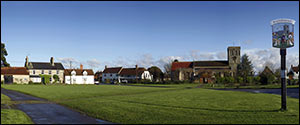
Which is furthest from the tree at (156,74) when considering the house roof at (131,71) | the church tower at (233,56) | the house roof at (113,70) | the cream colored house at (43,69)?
the cream colored house at (43,69)

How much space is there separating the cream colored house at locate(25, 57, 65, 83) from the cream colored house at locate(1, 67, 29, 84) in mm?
4423

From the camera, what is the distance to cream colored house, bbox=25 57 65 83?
8244 cm

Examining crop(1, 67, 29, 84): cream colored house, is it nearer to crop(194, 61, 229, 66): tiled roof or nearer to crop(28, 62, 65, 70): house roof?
crop(28, 62, 65, 70): house roof

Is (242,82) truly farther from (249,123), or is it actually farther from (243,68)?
(249,123)

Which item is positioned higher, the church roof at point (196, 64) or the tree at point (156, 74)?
the church roof at point (196, 64)

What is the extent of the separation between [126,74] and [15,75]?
46.9 meters

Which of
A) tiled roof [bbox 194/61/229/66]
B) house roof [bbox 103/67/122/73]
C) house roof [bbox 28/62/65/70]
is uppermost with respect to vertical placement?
tiled roof [bbox 194/61/229/66]

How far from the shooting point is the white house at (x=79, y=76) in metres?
91.5

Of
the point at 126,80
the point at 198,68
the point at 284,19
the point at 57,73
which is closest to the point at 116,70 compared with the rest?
the point at 126,80

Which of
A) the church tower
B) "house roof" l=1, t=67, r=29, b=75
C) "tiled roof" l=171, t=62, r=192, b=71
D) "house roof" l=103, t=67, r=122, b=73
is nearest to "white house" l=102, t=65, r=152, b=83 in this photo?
"house roof" l=103, t=67, r=122, b=73

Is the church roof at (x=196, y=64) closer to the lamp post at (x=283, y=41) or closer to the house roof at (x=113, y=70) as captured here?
the house roof at (x=113, y=70)

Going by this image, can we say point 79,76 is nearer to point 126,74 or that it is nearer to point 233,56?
point 126,74

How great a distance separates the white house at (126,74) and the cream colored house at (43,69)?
21679mm

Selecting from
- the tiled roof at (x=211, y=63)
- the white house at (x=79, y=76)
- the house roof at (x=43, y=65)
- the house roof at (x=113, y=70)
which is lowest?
the white house at (x=79, y=76)
